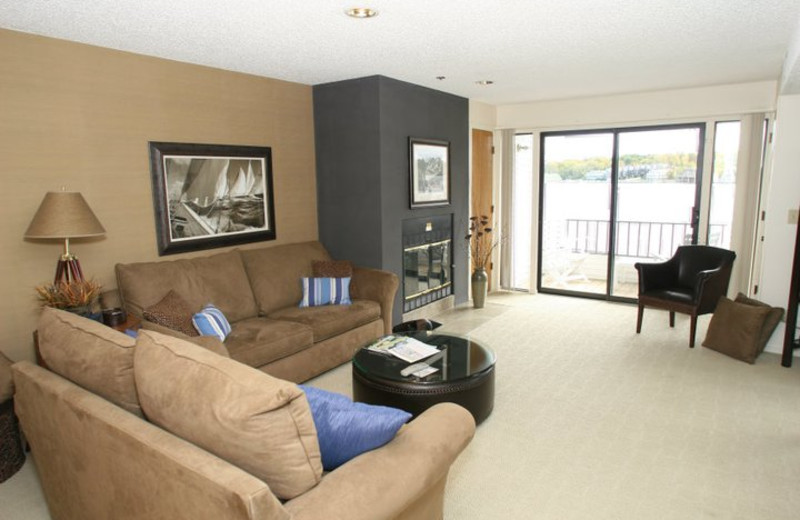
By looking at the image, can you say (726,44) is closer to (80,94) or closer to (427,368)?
(427,368)

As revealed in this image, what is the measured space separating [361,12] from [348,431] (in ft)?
7.30

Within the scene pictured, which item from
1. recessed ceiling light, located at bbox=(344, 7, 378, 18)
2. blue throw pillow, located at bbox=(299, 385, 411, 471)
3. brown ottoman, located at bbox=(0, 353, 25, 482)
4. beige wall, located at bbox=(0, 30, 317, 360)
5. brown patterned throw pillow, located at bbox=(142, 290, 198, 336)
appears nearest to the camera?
blue throw pillow, located at bbox=(299, 385, 411, 471)

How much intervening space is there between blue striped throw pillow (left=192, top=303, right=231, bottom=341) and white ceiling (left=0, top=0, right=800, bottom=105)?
180cm

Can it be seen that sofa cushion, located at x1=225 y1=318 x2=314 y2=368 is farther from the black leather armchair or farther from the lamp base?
the black leather armchair

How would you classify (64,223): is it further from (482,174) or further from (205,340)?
(482,174)

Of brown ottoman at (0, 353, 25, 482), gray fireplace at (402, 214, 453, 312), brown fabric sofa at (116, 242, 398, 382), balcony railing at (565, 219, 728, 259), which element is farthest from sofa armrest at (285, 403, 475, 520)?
balcony railing at (565, 219, 728, 259)

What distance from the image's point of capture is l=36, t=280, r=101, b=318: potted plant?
302 cm

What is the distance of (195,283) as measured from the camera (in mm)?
3785

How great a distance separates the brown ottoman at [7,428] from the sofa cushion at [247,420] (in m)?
1.62

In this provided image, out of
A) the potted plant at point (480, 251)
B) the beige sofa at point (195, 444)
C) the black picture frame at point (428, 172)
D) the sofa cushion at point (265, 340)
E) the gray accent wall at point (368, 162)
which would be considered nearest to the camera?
the beige sofa at point (195, 444)

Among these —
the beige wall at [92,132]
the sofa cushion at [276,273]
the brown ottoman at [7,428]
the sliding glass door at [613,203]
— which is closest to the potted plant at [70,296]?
the beige wall at [92,132]

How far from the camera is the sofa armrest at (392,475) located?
145cm

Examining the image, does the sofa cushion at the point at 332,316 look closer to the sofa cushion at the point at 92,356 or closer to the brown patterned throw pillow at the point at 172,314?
the brown patterned throw pillow at the point at 172,314

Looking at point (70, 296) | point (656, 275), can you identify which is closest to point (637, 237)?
point (656, 275)
